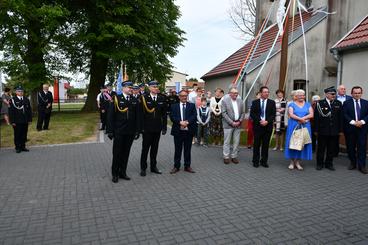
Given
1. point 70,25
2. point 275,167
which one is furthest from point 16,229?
point 70,25

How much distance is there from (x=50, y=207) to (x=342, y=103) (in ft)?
23.9

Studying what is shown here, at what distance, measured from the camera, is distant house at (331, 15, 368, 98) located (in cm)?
1106

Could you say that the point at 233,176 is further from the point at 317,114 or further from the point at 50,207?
the point at 50,207

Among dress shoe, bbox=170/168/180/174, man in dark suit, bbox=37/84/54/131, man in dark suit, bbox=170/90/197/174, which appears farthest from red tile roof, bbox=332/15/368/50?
man in dark suit, bbox=37/84/54/131

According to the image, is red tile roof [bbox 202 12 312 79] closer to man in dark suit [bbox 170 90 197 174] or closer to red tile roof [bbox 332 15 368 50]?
red tile roof [bbox 332 15 368 50]

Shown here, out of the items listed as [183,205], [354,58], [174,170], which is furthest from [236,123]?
[354,58]

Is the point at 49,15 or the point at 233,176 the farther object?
the point at 49,15

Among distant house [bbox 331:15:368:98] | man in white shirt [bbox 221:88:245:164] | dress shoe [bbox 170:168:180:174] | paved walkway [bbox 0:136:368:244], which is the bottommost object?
paved walkway [bbox 0:136:368:244]

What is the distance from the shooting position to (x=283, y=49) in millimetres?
11383

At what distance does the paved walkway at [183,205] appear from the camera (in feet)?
14.8

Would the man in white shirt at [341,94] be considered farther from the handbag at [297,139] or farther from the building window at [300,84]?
the building window at [300,84]

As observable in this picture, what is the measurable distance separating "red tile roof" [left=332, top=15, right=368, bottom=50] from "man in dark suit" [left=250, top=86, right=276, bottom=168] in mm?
4555

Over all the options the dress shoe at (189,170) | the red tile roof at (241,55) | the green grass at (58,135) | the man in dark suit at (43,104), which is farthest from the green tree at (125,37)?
the dress shoe at (189,170)

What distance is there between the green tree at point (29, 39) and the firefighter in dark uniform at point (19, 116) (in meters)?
9.59
